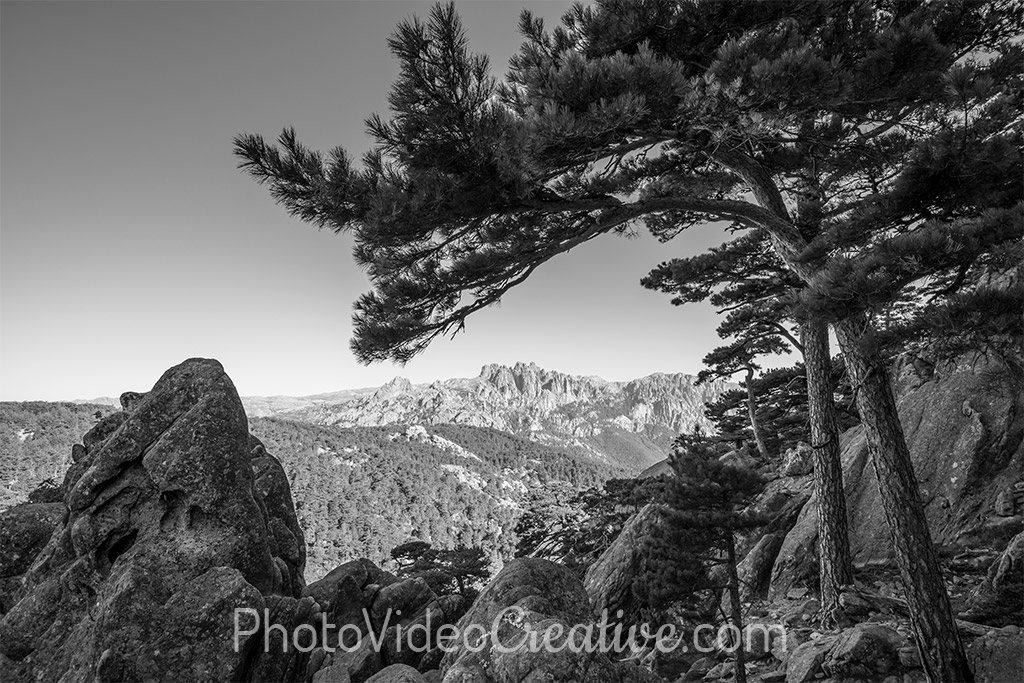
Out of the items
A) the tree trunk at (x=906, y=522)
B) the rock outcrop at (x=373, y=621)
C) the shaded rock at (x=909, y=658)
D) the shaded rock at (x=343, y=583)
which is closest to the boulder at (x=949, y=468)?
the shaded rock at (x=909, y=658)

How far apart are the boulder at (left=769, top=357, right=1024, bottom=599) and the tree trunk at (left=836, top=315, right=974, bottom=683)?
4.33m

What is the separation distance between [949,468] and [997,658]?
5782mm

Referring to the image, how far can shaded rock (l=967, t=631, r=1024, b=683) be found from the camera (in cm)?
432

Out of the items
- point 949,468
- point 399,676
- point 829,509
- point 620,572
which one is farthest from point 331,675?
point 949,468

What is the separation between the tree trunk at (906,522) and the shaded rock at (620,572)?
5353 mm

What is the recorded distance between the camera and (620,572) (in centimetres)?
1039

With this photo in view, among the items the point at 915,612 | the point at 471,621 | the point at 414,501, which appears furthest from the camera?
the point at 414,501

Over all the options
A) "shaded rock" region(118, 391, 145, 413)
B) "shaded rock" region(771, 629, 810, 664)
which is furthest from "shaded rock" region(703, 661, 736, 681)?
"shaded rock" region(118, 391, 145, 413)

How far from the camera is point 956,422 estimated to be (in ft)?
30.4

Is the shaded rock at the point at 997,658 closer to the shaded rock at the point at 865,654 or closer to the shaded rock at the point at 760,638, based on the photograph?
the shaded rock at the point at 865,654

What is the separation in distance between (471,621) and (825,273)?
488 cm

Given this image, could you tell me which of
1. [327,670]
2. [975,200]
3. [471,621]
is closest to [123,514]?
[327,670]

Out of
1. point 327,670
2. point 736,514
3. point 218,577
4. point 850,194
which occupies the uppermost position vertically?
point 850,194

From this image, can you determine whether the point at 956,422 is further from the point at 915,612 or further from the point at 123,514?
the point at 123,514
